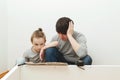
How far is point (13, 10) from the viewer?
247 cm

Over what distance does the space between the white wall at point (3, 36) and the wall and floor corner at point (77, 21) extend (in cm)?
1

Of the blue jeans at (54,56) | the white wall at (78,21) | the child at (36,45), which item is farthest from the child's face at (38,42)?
the white wall at (78,21)

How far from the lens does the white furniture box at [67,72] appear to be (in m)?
1.43

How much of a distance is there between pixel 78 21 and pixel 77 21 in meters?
0.01

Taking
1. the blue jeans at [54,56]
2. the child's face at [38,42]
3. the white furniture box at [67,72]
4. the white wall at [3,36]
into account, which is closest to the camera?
the white furniture box at [67,72]

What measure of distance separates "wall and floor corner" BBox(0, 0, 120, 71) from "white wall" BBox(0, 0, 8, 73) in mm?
11

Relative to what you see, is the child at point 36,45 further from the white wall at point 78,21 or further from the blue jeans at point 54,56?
the white wall at point 78,21

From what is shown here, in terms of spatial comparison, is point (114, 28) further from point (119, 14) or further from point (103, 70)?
point (103, 70)

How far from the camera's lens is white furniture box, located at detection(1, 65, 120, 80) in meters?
1.43

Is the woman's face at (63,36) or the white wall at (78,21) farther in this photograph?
the white wall at (78,21)

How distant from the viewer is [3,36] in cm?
241

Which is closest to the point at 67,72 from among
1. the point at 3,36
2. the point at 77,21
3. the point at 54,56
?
the point at 54,56

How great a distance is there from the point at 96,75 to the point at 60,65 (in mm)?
241

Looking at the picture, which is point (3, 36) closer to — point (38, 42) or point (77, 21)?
point (38, 42)
